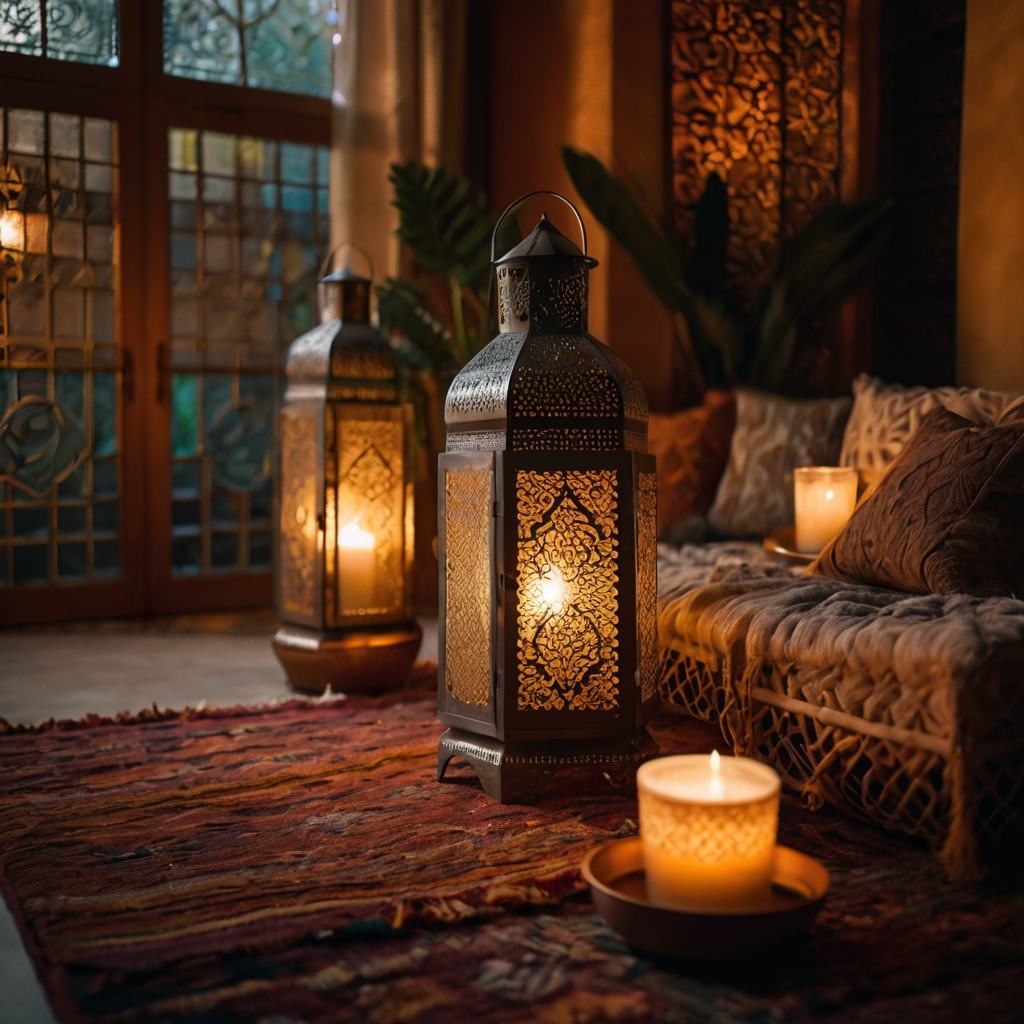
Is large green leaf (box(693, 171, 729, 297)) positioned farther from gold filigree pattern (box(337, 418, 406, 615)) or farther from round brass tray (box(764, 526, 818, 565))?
gold filigree pattern (box(337, 418, 406, 615))

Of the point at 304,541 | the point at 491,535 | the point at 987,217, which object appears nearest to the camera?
the point at 491,535

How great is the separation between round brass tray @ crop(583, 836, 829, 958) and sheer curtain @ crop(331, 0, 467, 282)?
11.1 feet

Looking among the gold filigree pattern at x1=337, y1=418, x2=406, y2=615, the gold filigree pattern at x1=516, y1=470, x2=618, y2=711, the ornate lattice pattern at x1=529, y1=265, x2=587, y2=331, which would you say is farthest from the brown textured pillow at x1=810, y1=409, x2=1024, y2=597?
the gold filigree pattern at x1=337, y1=418, x2=406, y2=615

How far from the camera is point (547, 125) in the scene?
441 cm

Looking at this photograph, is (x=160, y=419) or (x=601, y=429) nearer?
(x=601, y=429)

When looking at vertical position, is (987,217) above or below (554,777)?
above

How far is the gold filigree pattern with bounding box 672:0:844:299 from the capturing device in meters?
4.12

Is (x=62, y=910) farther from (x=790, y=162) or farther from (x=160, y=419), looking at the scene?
(x=790, y=162)

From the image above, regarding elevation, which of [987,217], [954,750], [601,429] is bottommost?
[954,750]

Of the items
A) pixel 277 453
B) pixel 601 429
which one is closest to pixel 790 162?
pixel 277 453

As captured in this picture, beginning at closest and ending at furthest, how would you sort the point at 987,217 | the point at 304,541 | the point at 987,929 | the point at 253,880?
the point at 987,929 → the point at 253,880 → the point at 304,541 → the point at 987,217

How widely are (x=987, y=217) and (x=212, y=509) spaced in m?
2.99

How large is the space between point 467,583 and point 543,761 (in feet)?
1.16

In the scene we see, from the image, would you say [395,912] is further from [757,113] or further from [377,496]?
[757,113]
